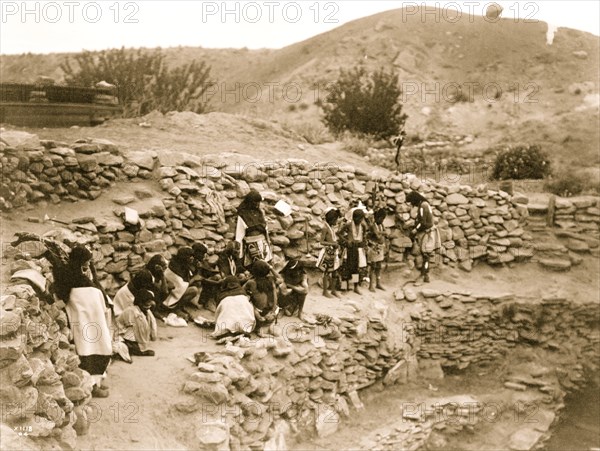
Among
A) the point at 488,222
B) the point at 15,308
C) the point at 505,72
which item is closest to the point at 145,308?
the point at 15,308

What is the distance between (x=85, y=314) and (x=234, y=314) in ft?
7.04

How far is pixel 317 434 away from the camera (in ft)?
28.0

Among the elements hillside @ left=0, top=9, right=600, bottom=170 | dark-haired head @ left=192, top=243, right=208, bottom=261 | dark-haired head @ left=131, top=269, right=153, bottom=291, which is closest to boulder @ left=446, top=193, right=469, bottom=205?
dark-haired head @ left=192, top=243, right=208, bottom=261

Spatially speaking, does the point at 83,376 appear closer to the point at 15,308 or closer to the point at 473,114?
the point at 15,308

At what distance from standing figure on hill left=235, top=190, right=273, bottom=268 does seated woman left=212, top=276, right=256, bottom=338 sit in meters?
1.19

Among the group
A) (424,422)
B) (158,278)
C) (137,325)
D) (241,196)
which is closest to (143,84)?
(241,196)

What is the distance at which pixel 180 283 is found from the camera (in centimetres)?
855

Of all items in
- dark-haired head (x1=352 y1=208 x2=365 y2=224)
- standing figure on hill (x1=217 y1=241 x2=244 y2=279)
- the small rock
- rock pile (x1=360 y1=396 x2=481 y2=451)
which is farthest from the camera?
the small rock

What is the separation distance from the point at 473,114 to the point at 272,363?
20.1 metres

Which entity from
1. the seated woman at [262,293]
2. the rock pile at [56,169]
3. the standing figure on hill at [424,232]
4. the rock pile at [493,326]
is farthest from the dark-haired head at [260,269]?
the standing figure on hill at [424,232]

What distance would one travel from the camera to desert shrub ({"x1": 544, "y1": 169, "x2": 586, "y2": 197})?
14258 mm

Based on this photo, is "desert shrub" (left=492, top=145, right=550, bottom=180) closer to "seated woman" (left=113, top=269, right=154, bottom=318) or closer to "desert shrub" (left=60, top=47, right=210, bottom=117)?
"desert shrub" (left=60, top=47, right=210, bottom=117)

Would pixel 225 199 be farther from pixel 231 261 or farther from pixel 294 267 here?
pixel 294 267

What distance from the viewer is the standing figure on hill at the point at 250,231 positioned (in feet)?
30.5
